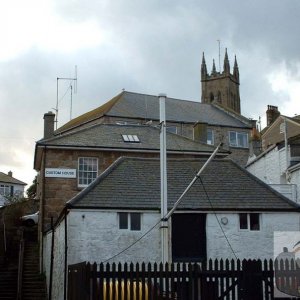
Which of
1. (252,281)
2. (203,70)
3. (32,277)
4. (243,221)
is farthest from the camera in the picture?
(203,70)

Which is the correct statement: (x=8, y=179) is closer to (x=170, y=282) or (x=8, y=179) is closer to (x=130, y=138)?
(x=130, y=138)

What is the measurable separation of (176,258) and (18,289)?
27.3 feet

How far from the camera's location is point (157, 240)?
23078 mm

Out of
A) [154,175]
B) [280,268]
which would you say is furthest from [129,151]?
[280,268]

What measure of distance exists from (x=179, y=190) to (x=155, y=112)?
3160 centimetres

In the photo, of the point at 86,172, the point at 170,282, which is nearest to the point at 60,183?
the point at 86,172

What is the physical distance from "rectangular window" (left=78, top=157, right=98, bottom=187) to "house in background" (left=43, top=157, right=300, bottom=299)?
176 inches

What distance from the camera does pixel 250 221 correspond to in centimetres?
2381

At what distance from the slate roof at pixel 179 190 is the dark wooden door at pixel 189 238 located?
566 mm

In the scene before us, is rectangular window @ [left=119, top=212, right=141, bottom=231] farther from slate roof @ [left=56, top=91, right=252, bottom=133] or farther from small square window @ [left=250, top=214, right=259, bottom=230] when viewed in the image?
slate roof @ [left=56, top=91, right=252, bottom=133]

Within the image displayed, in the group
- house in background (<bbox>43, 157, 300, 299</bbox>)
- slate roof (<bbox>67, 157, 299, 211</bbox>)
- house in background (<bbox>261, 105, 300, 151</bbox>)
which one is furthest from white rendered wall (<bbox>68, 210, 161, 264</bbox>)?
house in background (<bbox>261, 105, 300, 151</bbox>)

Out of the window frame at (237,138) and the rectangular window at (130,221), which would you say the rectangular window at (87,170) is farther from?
the window frame at (237,138)

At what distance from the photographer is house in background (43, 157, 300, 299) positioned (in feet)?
73.3

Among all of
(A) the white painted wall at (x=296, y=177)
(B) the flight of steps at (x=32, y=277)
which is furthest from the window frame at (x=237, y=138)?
(B) the flight of steps at (x=32, y=277)
